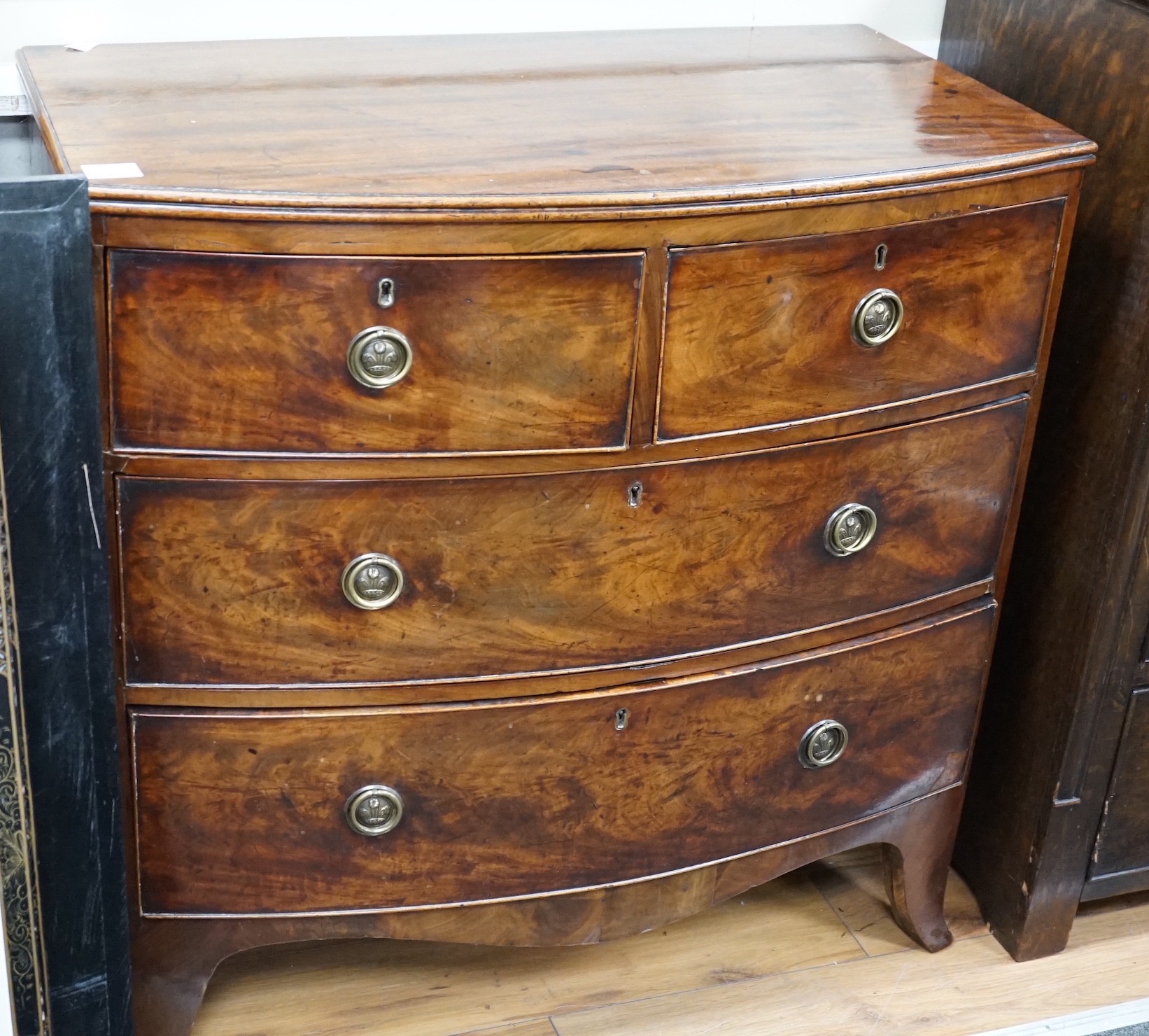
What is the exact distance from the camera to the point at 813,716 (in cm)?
159

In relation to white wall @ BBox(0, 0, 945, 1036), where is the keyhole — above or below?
below

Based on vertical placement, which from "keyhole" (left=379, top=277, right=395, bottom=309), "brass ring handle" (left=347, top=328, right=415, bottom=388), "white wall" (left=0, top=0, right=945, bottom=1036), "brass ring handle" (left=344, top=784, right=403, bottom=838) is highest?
"white wall" (left=0, top=0, right=945, bottom=1036)

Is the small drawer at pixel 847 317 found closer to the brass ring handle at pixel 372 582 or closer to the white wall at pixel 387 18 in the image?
the brass ring handle at pixel 372 582

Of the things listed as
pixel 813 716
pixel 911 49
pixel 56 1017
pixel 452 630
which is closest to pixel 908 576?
pixel 813 716

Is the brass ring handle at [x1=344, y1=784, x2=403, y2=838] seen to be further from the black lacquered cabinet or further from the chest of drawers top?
the chest of drawers top

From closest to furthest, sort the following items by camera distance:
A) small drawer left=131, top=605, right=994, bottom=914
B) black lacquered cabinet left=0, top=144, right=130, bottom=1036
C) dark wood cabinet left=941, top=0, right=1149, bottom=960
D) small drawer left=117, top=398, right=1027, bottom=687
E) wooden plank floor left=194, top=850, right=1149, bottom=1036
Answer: black lacquered cabinet left=0, top=144, right=130, bottom=1036 < small drawer left=117, top=398, right=1027, bottom=687 < small drawer left=131, top=605, right=994, bottom=914 < dark wood cabinet left=941, top=0, right=1149, bottom=960 < wooden plank floor left=194, top=850, right=1149, bottom=1036

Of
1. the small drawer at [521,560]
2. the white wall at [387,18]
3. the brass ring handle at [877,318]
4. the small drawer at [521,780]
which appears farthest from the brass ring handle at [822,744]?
the white wall at [387,18]

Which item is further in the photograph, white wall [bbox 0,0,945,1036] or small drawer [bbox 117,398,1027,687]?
white wall [bbox 0,0,945,1036]

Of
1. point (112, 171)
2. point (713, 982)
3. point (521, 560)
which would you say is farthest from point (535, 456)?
point (713, 982)

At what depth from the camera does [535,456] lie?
1.34 metres

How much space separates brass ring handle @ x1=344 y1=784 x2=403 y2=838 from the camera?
1.46 metres

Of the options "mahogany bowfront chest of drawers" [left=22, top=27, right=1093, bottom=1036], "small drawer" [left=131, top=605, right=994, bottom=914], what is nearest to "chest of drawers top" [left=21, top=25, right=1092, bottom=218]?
"mahogany bowfront chest of drawers" [left=22, top=27, right=1093, bottom=1036]

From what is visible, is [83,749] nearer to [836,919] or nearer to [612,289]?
[612,289]

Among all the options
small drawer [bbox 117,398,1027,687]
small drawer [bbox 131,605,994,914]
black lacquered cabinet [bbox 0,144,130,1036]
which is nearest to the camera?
black lacquered cabinet [bbox 0,144,130,1036]
